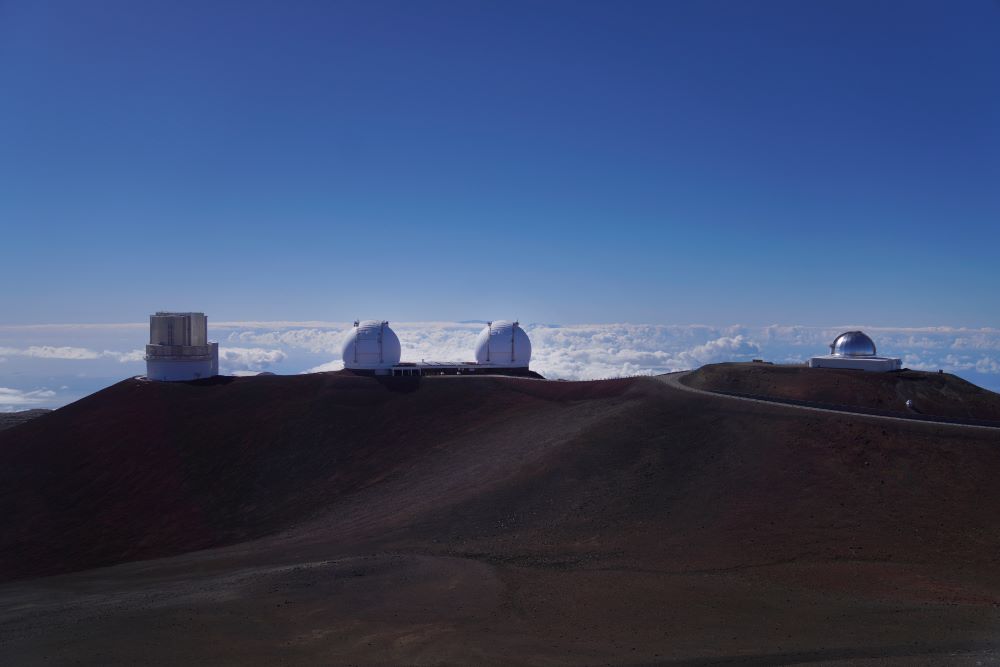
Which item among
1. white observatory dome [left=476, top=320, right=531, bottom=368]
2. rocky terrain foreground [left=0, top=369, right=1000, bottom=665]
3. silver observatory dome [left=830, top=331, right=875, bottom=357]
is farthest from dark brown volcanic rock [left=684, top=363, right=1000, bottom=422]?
white observatory dome [left=476, top=320, right=531, bottom=368]

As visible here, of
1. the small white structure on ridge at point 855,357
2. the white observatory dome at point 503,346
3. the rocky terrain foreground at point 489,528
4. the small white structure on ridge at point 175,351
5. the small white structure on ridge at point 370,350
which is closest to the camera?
the rocky terrain foreground at point 489,528

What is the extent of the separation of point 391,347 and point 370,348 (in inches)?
56.1

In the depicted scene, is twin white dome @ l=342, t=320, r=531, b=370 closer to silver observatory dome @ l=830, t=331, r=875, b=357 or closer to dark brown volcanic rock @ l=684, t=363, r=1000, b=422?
dark brown volcanic rock @ l=684, t=363, r=1000, b=422

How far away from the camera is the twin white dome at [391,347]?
144 feet

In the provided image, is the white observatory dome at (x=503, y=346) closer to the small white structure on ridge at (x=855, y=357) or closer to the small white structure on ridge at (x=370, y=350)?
the small white structure on ridge at (x=370, y=350)

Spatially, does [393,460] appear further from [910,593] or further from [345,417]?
[910,593]

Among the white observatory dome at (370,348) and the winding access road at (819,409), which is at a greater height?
the white observatory dome at (370,348)

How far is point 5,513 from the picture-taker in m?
28.3

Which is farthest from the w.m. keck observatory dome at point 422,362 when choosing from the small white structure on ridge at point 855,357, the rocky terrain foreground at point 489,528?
the small white structure on ridge at point 855,357

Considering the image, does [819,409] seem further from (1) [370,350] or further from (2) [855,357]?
(1) [370,350]

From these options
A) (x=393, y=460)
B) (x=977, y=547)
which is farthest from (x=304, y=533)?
(x=977, y=547)

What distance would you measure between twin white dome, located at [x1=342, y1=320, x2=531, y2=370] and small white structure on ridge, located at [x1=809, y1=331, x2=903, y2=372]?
19502 millimetres

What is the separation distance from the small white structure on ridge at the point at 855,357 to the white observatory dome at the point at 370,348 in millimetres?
25986

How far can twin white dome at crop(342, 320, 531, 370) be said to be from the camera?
43906 mm
